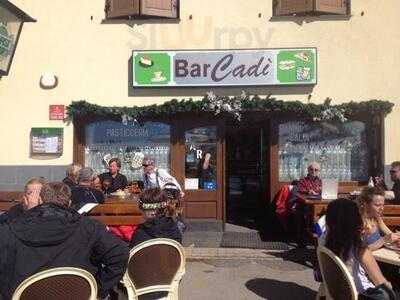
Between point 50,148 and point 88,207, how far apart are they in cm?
404

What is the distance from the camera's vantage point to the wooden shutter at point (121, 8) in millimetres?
10312

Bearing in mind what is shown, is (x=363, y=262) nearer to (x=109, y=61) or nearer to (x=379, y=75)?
(x=379, y=75)

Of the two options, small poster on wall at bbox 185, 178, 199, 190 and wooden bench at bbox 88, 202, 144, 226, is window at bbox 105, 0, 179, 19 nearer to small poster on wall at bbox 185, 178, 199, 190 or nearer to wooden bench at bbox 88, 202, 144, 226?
small poster on wall at bbox 185, 178, 199, 190

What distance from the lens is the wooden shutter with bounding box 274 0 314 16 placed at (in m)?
10.2

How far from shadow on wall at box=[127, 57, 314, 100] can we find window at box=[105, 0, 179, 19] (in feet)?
2.63

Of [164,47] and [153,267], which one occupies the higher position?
[164,47]

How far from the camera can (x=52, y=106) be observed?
10.5 meters

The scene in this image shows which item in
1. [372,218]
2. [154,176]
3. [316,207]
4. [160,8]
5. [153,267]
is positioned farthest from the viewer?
[160,8]

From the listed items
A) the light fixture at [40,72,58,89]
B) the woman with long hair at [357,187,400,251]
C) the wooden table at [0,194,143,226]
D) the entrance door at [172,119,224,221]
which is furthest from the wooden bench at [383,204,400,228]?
the light fixture at [40,72,58,89]

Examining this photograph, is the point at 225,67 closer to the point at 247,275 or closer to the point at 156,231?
the point at 247,275

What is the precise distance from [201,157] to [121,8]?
2.97 m

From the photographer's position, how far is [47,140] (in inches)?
412

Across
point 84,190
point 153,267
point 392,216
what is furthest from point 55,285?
point 392,216

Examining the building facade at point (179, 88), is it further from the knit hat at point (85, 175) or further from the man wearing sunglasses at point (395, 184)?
the knit hat at point (85, 175)
